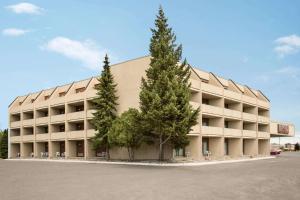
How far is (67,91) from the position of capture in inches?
2063

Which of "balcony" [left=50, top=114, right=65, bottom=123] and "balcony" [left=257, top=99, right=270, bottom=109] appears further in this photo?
"balcony" [left=257, top=99, right=270, bottom=109]

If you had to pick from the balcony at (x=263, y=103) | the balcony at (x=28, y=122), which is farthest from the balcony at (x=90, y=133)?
the balcony at (x=263, y=103)

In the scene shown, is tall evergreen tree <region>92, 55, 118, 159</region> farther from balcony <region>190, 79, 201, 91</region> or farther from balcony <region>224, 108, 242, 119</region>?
balcony <region>224, 108, 242, 119</region>

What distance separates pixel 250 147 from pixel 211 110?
1601 centimetres

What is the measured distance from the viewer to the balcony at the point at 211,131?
42072 mm

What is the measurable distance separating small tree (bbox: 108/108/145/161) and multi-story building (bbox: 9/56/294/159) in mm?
2841

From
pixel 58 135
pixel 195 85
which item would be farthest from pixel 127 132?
pixel 58 135

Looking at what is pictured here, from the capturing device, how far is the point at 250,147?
5612cm

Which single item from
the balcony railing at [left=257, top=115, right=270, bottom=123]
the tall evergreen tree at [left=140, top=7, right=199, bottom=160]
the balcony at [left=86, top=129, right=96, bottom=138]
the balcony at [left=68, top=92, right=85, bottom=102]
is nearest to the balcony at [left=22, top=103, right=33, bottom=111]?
the balcony at [left=68, top=92, right=85, bottom=102]

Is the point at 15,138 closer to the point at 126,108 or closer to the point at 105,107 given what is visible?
the point at 105,107

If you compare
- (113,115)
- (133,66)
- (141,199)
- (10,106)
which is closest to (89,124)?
(113,115)

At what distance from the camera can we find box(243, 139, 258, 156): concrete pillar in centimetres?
5569

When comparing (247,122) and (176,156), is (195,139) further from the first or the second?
(247,122)

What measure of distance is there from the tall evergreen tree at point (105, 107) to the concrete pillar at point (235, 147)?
61.5 feet
